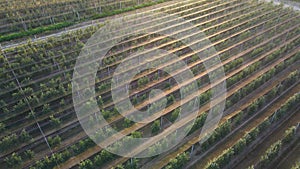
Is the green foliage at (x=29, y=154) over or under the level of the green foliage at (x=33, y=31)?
under

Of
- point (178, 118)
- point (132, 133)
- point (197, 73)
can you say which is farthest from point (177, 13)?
point (132, 133)

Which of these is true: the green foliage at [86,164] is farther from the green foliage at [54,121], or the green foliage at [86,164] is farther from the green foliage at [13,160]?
the green foliage at [54,121]

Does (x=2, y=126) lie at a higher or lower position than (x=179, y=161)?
higher

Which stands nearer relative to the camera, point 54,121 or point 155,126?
point 54,121

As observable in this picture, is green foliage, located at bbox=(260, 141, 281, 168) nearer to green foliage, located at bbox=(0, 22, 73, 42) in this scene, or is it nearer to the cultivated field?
the cultivated field

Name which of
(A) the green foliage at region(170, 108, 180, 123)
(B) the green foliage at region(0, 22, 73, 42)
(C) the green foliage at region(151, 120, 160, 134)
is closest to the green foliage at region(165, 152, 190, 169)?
(C) the green foliage at region(151, 120, 160, 134)

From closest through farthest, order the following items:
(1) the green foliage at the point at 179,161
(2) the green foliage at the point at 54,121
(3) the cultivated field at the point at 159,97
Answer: (1) the green foliage at the point at 179,161 → (3) the cultivated field at the point at 159,97 → (2) the green foliage at the point at 54,121

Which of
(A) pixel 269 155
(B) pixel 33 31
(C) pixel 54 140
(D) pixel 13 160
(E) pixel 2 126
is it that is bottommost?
(D) pixel 13 160

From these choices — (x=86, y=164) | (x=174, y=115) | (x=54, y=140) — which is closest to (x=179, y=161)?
(x=174, y=115)

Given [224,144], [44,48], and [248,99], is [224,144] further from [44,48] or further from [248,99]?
[44,48]

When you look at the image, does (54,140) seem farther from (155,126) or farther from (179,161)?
(179,161)

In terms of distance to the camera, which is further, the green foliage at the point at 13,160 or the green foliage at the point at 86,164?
the green foliage at the point at 13,160

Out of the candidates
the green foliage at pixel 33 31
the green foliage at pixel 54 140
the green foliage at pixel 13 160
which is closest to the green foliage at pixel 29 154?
the green foliage at pixel 13 160
